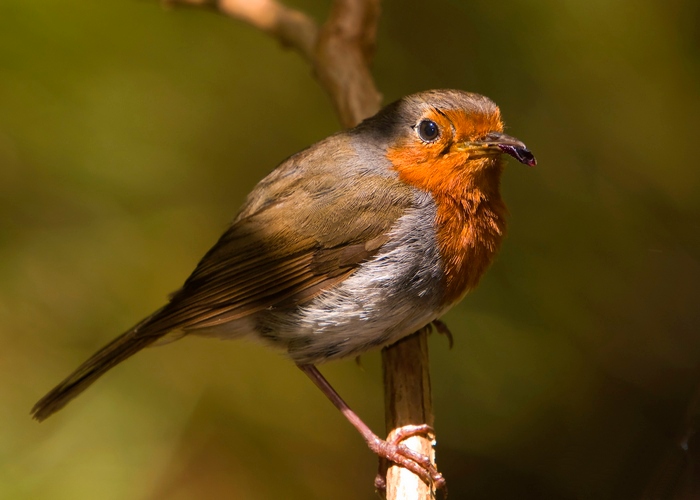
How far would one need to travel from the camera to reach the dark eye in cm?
292

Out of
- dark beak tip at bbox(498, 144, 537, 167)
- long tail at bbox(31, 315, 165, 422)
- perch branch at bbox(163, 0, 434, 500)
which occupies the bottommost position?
dark beak tip at bbox(498, 144, 537, 167)

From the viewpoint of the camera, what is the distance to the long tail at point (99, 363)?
9.97 ft

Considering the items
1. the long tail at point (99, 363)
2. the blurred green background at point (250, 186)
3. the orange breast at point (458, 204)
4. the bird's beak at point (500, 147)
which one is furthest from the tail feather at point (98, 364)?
the bird's beak at point (500, 147)

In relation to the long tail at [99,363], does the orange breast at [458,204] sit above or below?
below

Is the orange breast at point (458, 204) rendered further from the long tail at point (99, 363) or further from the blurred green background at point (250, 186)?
the blurred green background at point (250, 186)

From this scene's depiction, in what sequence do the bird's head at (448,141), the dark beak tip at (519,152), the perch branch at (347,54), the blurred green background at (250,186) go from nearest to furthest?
the dark beak tip at (519,152) < the bird's head at (448,141) < the perch branch at (347,54) < the blurred green background at (250,186)

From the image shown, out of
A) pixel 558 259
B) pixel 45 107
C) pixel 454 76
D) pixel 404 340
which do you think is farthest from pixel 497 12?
pixel 45 107

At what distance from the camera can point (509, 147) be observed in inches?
109

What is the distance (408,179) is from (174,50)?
8.11 feet

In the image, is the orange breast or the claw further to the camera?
the orange breast

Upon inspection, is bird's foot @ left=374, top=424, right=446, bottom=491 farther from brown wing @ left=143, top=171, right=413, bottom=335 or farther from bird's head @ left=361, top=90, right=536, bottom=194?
bird's head @ left=361, top=90, right=536, bottom=194

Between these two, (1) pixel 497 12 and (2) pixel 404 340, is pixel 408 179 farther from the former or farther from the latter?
(1) pixel 497 12

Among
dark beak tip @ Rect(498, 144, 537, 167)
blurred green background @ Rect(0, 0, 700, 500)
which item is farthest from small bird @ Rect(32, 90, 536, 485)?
blurred green background @ Rect(0, 0, 700, 500)

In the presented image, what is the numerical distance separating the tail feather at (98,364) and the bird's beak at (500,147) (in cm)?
138
